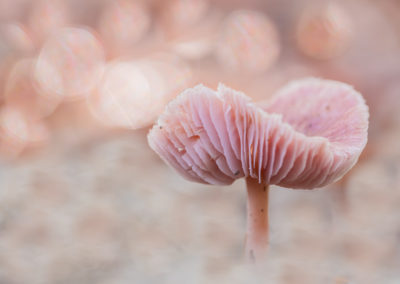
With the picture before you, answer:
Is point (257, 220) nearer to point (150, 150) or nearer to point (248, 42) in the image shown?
point (150, 150)

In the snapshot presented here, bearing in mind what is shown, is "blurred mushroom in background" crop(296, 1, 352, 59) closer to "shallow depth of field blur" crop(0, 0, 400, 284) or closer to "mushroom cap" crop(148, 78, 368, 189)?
"shallow depth of field blur" crop(0, 0, 400, 284)

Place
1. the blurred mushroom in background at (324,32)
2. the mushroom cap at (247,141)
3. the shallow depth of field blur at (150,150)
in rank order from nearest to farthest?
the mushroom cap at (247,141), the shallow depth of field blur at (150,150), the blurred mushroom in background at (324,32)

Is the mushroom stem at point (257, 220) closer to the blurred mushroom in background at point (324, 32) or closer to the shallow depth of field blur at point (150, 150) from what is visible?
the shallow depth of field blur at point (150, 150)

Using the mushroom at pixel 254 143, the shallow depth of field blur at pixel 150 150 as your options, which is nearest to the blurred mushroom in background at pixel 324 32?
the shallow depth of field blur at pixel 150 150

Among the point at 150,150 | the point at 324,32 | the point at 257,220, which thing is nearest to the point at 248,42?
the point at 324,32

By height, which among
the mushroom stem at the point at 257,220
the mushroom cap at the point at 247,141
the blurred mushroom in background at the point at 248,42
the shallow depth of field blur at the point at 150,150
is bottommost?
the mushroom stem at the point at 257,220

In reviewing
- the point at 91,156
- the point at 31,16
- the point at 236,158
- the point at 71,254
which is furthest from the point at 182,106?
the point at 31,16

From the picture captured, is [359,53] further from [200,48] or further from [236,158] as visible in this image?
[236,158]
